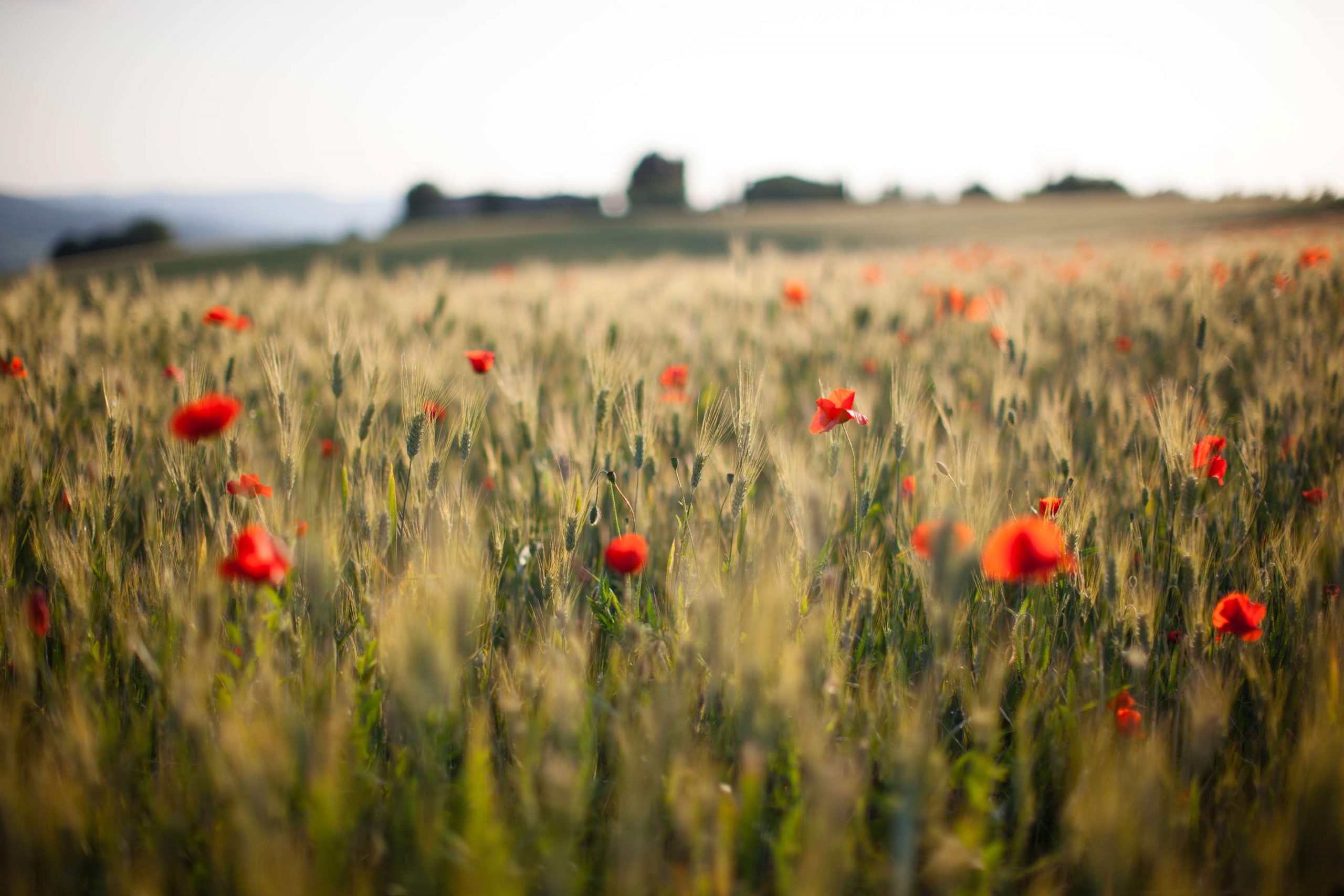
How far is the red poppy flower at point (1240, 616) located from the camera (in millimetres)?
900

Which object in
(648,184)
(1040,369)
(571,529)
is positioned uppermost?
(648,184)

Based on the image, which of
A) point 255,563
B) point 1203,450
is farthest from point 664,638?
point 1203,450

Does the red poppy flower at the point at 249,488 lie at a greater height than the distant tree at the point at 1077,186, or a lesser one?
lesser

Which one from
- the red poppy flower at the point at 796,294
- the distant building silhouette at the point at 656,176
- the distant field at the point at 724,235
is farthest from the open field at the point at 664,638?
the distant building silhouette at the point at 656,176

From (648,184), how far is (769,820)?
47.7 meters

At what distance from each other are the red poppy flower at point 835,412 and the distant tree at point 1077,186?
3893 cm

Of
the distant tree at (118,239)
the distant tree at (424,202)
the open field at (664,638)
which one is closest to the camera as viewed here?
the open field at (664,638)

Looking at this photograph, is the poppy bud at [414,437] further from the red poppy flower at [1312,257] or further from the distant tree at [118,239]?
the distant tree at [118,239]

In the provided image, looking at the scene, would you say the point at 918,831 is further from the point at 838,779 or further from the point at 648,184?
the point at 648,184

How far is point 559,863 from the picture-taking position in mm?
602

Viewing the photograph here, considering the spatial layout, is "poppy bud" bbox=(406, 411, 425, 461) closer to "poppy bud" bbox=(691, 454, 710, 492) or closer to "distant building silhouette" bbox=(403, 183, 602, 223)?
"poppy bud" bbox=(691, 454, 710, 492)

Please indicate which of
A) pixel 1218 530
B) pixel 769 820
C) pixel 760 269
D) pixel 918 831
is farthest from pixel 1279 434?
→ pixel 760 269

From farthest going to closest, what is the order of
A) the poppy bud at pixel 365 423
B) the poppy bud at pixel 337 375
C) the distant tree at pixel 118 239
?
the distant tree at pixel 118 239 → the poppy bud at pixel 337 375 → the poppy bud at pixel 365 423

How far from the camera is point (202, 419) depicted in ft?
3.26
